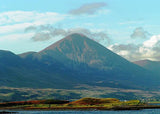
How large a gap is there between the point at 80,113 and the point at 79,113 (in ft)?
3.46

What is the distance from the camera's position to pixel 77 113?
196m

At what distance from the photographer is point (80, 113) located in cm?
19612

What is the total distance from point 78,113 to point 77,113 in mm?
952

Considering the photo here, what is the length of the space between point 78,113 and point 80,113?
144 centimetres

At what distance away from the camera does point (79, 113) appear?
195 meters

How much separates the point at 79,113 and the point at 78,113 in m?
0.57

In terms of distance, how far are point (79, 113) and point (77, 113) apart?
1372 mm

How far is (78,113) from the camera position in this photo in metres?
195
